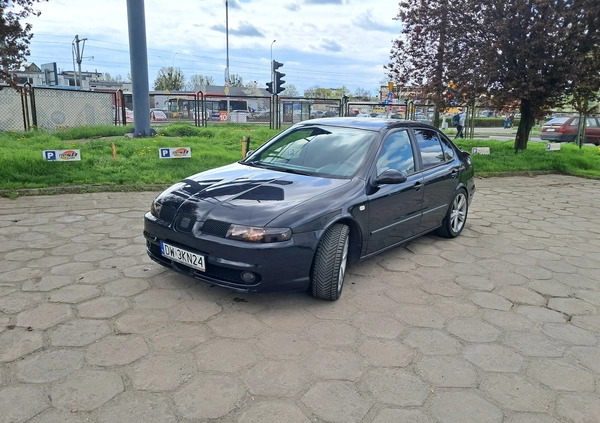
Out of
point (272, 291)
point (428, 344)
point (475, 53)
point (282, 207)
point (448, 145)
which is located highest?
point (475, 53)

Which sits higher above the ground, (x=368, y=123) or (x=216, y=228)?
(x=368, y=123)

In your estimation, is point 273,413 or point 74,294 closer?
point 273,413

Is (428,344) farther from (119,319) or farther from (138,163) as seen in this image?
(138,163)

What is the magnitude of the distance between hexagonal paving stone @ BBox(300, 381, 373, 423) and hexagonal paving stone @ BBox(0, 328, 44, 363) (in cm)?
186

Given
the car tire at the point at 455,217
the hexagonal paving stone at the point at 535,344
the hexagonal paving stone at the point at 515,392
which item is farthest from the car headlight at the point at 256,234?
the car tire at the point at 455,217

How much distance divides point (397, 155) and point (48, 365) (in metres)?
3.65

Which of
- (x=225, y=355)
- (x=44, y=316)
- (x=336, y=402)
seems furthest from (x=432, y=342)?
(x=44, y=316)

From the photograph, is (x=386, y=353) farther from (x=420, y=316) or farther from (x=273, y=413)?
(x=273, y=413)

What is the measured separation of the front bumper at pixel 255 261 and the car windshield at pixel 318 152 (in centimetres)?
105

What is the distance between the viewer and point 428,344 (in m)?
3.29

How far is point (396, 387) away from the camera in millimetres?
2771

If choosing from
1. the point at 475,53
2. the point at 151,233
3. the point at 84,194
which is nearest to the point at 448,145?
the point at 151,233

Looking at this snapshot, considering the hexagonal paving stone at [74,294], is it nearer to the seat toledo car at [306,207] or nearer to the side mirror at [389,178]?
the seat toledo car at [306,207]

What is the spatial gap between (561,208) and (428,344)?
20.6 feet
